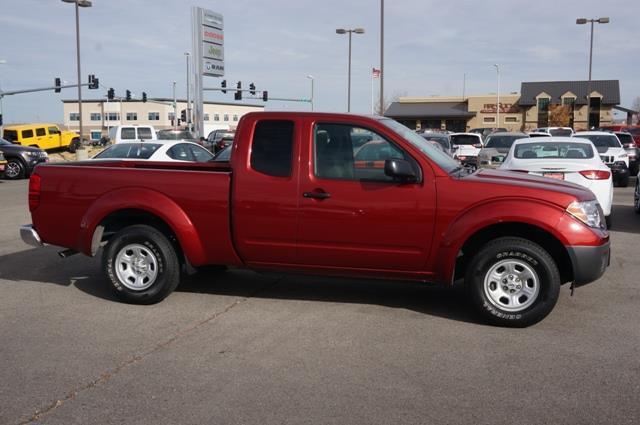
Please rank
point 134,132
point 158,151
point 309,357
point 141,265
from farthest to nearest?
point 134,132 < point 158,151 < point 141,265 < point 309,357

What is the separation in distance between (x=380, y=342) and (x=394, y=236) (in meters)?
0.99

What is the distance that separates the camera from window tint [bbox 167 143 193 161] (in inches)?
562

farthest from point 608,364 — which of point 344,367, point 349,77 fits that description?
point 349,77

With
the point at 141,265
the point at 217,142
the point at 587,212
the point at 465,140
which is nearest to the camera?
the point at 587,212

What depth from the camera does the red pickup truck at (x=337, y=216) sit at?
5.48 metres

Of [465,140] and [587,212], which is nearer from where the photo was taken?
[587,212]

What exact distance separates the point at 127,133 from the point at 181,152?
15071 mm

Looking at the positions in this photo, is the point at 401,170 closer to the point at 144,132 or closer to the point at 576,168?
the point at 576,168

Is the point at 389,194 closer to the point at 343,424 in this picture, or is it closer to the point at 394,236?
the point at 394,236

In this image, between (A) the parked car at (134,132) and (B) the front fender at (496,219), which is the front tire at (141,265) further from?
(A) the parked car at (134,132)

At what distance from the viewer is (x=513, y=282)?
18.2ft

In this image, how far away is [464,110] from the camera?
245ft

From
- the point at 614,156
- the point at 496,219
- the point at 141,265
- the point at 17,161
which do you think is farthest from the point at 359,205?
the point at 17,161

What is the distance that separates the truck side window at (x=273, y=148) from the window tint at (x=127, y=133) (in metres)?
23.5
